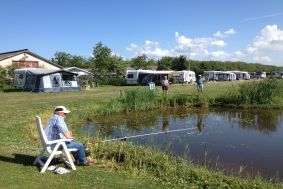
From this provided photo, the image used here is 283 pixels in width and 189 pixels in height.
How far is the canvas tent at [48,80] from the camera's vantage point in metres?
37.2

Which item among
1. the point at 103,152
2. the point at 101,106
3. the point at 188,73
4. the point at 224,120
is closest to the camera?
the point at 103,152

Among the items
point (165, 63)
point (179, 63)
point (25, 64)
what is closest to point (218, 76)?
point (179, 63)

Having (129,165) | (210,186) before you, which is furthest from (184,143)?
(210,186)

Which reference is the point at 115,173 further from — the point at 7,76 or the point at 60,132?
the point at 7,76

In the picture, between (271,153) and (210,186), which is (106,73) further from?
(210,186)

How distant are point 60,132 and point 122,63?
58111 mm

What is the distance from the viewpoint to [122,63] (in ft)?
218

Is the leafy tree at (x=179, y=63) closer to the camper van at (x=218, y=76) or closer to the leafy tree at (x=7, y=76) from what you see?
the camper van at (x=218, y=76)

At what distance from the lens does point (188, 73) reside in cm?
6056

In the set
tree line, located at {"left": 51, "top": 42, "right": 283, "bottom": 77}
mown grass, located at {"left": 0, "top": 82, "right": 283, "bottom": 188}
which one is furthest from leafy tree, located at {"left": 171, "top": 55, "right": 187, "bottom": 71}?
mown grass, located at {"left": 0, "top": 82, "right": 283, "bottom": 188}

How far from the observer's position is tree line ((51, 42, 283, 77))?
6319 centimetres

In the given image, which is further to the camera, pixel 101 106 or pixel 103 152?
pixel 101 106

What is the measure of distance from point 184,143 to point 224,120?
7079 millimetres

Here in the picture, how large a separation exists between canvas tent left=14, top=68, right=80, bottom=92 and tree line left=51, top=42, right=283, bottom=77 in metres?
22.5
